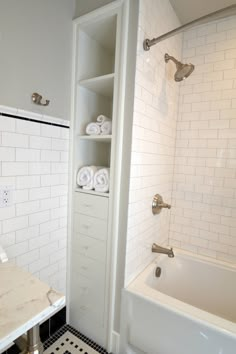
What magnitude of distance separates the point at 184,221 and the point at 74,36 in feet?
6.11

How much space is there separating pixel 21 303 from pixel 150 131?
1283mm

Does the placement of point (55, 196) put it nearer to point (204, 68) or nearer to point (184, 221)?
point (184, 221)

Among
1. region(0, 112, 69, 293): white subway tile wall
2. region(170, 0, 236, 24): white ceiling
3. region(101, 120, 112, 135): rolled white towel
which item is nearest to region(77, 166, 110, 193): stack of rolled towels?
region(0, 112, 69, 293): white subway tile wall

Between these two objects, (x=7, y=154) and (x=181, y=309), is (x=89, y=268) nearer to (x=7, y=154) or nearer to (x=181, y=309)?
(x=181, y=309)

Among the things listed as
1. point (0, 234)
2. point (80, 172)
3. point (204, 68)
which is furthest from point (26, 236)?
point (204, 68)

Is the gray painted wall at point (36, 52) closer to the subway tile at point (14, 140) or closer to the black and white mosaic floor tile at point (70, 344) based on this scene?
the subway tile at point (14, 140)

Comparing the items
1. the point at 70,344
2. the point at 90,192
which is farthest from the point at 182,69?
the point at 70,344

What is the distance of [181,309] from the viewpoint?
1.28 m

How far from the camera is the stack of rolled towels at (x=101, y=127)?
4.96 ft

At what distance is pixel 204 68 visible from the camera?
189 cm

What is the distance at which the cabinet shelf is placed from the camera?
1.47 meters

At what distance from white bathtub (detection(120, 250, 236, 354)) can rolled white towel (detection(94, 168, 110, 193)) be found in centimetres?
71

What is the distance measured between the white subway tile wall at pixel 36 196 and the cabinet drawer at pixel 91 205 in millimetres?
119

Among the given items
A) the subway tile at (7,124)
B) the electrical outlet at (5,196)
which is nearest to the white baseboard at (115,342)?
the electrical outlet at (5,196)
